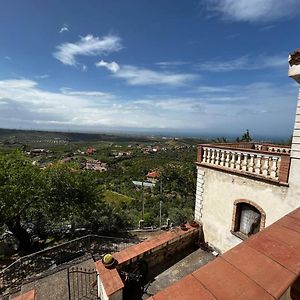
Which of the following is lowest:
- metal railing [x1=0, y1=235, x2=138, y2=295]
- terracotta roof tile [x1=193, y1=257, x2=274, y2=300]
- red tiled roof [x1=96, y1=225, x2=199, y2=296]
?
metal railing [x1=0, y1=235, x2=138, y2=295]

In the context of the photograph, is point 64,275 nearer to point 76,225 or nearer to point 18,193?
point 18,193

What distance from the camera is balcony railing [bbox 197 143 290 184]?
5893mm

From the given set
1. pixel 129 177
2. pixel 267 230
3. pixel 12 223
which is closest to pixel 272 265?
pixel 267 230

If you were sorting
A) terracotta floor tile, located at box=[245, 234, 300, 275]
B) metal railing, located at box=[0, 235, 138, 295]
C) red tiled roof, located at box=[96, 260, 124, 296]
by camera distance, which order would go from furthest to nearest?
metal railing, located at box=[0, 235, 138, 295], red tiled roof, located at box=[96, 260, 124, 296], terracotta floor tile, located at box=[245, 234, 300, 275]

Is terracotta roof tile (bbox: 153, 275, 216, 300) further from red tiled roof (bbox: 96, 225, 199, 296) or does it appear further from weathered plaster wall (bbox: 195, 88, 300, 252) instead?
weathered plaster wall (bbox: 195, 88, 300, 252)

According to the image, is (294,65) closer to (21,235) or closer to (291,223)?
(291,223)

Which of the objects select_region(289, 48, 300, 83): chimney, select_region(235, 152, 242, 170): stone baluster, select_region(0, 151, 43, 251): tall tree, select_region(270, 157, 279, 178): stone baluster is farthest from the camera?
select_region(0, 151, 43, 251): tall tree

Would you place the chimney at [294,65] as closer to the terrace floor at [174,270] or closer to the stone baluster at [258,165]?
the stone baluster at [258,165]

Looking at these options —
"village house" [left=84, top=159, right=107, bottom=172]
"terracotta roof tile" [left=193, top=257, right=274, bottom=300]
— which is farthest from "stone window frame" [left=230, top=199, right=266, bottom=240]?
"village house" [left=84, top=159, right=107, bottom=172]

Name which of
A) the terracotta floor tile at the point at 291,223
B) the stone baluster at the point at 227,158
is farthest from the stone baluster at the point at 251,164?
the terracotta floor tile at the point at 291,223

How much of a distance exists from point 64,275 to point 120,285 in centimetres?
558

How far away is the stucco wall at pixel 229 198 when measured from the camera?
19.1 feet

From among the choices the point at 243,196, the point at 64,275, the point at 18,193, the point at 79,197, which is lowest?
the point at 64,275

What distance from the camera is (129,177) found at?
2399 inches
